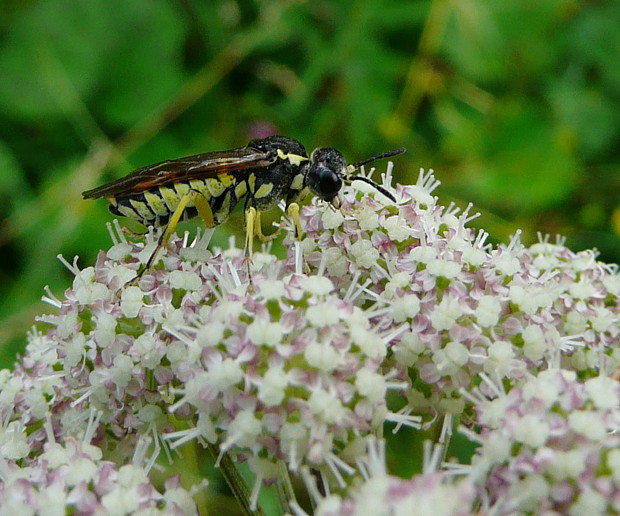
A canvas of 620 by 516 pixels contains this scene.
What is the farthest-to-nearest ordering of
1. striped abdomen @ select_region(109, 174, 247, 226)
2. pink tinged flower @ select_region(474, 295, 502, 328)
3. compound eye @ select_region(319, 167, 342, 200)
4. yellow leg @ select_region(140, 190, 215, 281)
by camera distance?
1. striped abdomen @ select_region(109, 174, 247, 226)
2. compound eye @ select_region(319, 167, 342, 200)
3. yellow leg @ select_region(140, 190, 215, 281)
4. pink tinged flower @ select_region(474, 295, 502, 328)

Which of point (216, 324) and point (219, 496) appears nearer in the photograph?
point (216, 324)

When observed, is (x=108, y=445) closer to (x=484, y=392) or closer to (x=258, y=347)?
(x=258, y=347)

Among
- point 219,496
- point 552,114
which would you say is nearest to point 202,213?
point 219,496

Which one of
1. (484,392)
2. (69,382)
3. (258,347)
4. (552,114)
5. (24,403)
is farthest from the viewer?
(552,114)

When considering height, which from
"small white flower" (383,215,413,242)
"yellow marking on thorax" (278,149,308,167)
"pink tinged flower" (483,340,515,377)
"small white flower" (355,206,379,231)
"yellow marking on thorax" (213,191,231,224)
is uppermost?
"yellow marking on thorax" (278,149,308,167)

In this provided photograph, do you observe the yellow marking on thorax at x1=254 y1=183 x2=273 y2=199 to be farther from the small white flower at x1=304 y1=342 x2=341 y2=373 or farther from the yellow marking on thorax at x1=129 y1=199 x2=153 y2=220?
the small white flower at x1=304 y1=342 x2=341 y2=373

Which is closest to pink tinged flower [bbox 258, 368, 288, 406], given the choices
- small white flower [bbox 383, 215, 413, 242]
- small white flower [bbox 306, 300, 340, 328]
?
small white flower [bbox 306, 300, 340, 328]

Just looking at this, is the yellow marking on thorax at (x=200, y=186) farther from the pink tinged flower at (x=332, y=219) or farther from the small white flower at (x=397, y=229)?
the small white flower at (x=397, y=229)
